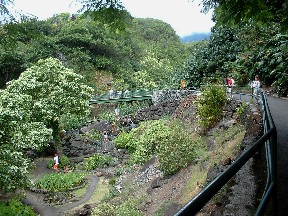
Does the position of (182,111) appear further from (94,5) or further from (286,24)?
(94,5)

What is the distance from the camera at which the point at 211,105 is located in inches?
558

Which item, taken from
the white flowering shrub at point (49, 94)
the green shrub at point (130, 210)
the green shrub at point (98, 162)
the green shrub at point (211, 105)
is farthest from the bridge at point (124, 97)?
the green shrub at point (130, 210)

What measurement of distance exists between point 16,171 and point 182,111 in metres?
11.8

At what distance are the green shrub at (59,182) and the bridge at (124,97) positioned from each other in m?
14.2

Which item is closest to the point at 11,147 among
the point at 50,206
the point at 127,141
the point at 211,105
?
the point at 50,206

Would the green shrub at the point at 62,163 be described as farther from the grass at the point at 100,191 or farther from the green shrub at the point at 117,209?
the green shrub at the point at 117,209

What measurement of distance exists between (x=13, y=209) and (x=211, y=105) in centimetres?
891

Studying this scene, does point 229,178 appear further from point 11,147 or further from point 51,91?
point 51,91

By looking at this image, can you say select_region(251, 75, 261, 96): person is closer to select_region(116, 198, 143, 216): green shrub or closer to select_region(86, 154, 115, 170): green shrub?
select_region(116, 198, 143, 216): green shrub

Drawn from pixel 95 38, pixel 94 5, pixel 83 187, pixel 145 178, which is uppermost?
pixel 95 38

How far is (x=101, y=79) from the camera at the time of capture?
4084 centimetres

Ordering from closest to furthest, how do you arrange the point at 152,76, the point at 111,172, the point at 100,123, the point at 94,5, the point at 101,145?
the point at 94,5, the point at 111,172, the point at 101,145, the point at 100,123, the point at 152,76

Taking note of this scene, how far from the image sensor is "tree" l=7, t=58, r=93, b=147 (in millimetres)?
20312

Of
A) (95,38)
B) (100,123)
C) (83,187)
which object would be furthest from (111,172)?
(95,38)
